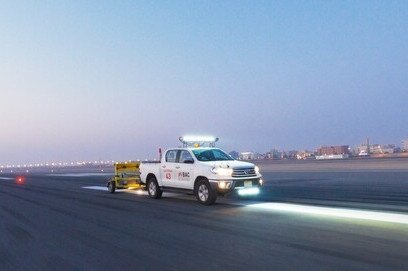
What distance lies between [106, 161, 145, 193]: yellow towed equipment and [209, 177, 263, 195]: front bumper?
816 cm

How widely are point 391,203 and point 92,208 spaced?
32.5ft

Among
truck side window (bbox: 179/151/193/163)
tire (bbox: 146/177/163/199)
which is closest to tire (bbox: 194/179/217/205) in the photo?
truck side window (bbox: 179/151/193/163)

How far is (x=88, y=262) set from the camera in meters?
7.86

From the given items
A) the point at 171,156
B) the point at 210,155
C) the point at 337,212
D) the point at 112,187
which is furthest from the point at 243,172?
the point at 112,187

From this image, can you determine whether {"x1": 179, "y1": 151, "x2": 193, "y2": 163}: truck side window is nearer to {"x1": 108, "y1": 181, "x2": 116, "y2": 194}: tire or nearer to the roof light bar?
the roof light bar

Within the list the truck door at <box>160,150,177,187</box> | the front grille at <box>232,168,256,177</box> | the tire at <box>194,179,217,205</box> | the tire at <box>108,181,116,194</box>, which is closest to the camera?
the tire at <box>194,179,217,205</box>

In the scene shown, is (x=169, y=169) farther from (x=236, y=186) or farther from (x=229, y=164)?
(x=236, y=186)

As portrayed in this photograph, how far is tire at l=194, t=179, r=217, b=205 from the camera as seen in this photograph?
1644 cm

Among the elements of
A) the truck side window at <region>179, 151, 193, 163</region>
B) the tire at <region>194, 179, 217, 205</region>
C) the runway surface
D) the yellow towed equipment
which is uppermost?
the truck side window at <region>179, 151, 193, 163</region>

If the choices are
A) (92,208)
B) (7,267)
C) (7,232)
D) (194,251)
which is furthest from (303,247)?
(92,208)

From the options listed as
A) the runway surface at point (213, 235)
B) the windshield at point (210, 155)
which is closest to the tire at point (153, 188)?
the runway surface at point (213, 235)

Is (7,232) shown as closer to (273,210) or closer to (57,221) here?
(57,221)

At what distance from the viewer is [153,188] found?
65.0 feet

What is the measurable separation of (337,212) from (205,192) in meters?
4.97
